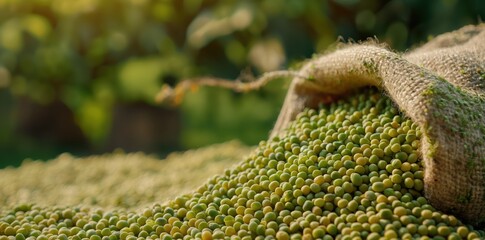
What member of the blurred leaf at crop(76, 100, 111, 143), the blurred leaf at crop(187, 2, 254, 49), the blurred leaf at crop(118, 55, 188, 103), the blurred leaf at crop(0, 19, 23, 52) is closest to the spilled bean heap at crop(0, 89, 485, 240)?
the blurred leaf at crop(187, 2, 254, 49)

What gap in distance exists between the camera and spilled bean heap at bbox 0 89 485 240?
169cm

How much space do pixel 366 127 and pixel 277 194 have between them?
41 cm

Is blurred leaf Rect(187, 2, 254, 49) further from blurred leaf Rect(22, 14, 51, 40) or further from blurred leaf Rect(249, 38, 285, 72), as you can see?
blurred leaf Rect(22, 14, 51, 40)

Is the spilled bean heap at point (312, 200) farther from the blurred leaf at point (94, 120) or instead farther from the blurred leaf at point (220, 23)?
the blurred leaf at point (94, 120)

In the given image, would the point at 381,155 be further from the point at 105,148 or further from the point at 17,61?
the point at 17,61

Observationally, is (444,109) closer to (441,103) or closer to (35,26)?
(441,103)

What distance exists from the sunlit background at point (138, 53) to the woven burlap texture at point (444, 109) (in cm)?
319

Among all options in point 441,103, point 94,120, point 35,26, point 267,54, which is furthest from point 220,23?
point 441,103

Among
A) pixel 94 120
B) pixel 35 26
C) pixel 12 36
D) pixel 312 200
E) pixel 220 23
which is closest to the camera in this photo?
pixel 312 200

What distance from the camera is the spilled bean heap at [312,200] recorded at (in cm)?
169

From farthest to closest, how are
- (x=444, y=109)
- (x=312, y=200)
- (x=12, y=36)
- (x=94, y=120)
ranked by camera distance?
(x=94, y=120) < (x=12, y=36) < (x=312, y=200) < (x=444, y=109)

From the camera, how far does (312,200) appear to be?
6.01 ft

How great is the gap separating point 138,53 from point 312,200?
4.71 m

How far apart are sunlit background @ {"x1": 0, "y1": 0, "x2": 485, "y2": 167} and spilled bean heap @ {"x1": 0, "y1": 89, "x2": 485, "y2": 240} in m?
3.26
